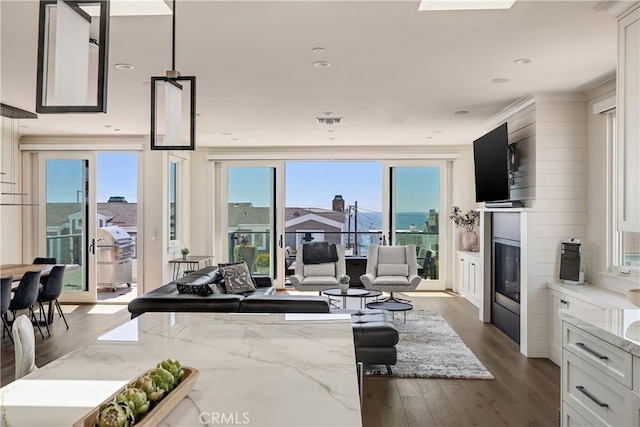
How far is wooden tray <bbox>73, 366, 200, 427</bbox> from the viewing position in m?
1.18

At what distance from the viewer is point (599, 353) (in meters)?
2.29

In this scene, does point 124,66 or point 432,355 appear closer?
point 124,66

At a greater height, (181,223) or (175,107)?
(175,107)

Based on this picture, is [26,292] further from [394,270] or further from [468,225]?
[468,225]

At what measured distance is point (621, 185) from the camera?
2734 mm

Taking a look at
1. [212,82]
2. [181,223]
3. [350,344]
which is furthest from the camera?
[181,223]

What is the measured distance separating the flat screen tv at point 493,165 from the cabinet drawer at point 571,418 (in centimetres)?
275

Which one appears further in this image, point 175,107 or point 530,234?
point 530,234

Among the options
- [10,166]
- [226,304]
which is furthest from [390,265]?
[10,166]

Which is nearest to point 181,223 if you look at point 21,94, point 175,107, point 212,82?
point 21,94

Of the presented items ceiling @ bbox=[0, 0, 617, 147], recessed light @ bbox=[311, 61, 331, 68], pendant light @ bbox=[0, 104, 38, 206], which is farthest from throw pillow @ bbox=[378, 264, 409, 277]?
pendant light @ bbox=[0, 104, 38, 206]

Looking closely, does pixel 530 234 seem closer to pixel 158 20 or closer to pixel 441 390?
pixel 441 390

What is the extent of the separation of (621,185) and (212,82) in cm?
335

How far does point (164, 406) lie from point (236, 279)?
467 centimetres
